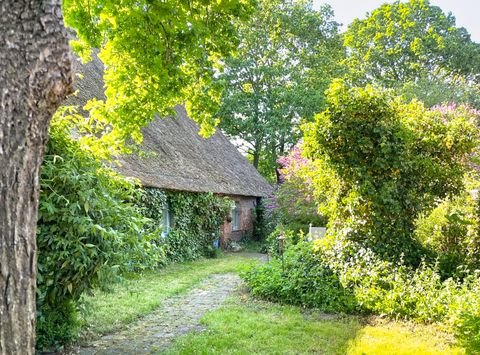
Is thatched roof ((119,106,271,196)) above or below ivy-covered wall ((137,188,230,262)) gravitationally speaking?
above

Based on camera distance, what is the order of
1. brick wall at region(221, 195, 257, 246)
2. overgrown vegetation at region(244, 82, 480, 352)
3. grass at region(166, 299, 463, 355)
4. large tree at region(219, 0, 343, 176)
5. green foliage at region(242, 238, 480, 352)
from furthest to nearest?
large tree at region(219, 0, 343, 176) < brick wall at region(221, 195, 257, 246) < overgrown vegetation at region(244, 82, 480, 352) < green foliage at region(242, 238, 480, 352) < grass at region(166, 299, 463, 355)

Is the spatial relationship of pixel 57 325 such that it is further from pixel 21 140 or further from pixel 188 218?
pixel 188 218

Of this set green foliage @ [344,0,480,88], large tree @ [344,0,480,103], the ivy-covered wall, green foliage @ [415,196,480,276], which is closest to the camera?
green foliage @ [415,196,480,276]

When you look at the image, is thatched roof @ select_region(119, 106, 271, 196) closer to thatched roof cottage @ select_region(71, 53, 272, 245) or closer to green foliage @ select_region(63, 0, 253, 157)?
thatched roof cottage @ select_region(71, 53, 272, 245)

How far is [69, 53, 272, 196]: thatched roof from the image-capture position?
12812 mm

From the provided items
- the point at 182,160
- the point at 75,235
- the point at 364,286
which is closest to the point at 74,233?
the point at 75,235

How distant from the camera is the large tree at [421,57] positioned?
82.0ft

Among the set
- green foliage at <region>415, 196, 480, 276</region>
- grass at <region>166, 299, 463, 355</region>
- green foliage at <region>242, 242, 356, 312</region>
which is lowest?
grass at <region>166, 299, 463, 355</region>

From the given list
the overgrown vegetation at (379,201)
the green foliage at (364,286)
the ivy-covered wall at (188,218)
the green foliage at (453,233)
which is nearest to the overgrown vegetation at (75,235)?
the green foliage at (364,286)

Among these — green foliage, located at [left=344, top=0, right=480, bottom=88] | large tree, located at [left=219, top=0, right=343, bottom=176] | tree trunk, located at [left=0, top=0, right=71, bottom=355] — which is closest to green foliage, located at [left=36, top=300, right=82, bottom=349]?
tree trunk, located at [left=0, top=0, right=71, bottom=355]

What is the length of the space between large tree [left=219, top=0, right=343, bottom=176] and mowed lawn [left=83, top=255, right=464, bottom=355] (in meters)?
20.3

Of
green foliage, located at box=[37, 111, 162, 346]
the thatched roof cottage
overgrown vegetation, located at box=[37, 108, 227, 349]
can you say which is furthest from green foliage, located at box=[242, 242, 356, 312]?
the thatched roof cottage

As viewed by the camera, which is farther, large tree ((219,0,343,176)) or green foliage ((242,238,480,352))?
large tree ((219,0,343,176))

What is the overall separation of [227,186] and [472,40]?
19.6 meters
